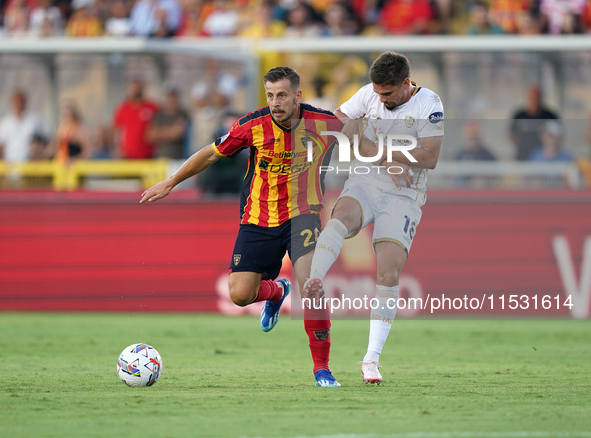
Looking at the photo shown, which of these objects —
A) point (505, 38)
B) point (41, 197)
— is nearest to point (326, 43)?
point (505, 38)

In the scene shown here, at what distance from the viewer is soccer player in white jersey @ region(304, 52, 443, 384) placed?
5.98 meters

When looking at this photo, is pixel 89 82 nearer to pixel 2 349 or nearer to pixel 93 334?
pixel 93 334

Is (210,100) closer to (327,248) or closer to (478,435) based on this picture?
(327,248)

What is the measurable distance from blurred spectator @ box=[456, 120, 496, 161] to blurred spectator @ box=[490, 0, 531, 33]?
2.51 m

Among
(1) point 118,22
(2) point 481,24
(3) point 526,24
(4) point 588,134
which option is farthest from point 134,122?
(4) point 588,134

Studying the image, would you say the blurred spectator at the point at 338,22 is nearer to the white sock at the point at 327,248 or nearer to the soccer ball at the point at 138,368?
the white sock at the point at 327,248

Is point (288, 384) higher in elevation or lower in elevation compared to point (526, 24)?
lower

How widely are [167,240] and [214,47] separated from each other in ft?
9.10

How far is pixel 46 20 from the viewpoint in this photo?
14.5 meters

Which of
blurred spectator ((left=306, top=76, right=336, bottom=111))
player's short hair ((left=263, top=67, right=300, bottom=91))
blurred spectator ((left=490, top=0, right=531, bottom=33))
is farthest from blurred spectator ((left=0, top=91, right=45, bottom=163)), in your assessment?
player's short hair ((left=263, top=67, right=300, bottom=91))

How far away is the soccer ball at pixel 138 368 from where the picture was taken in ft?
19.2

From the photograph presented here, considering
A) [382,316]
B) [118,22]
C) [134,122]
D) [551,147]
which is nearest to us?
[382,316]

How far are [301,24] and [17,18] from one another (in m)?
4.96

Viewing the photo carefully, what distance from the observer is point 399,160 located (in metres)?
6.25
